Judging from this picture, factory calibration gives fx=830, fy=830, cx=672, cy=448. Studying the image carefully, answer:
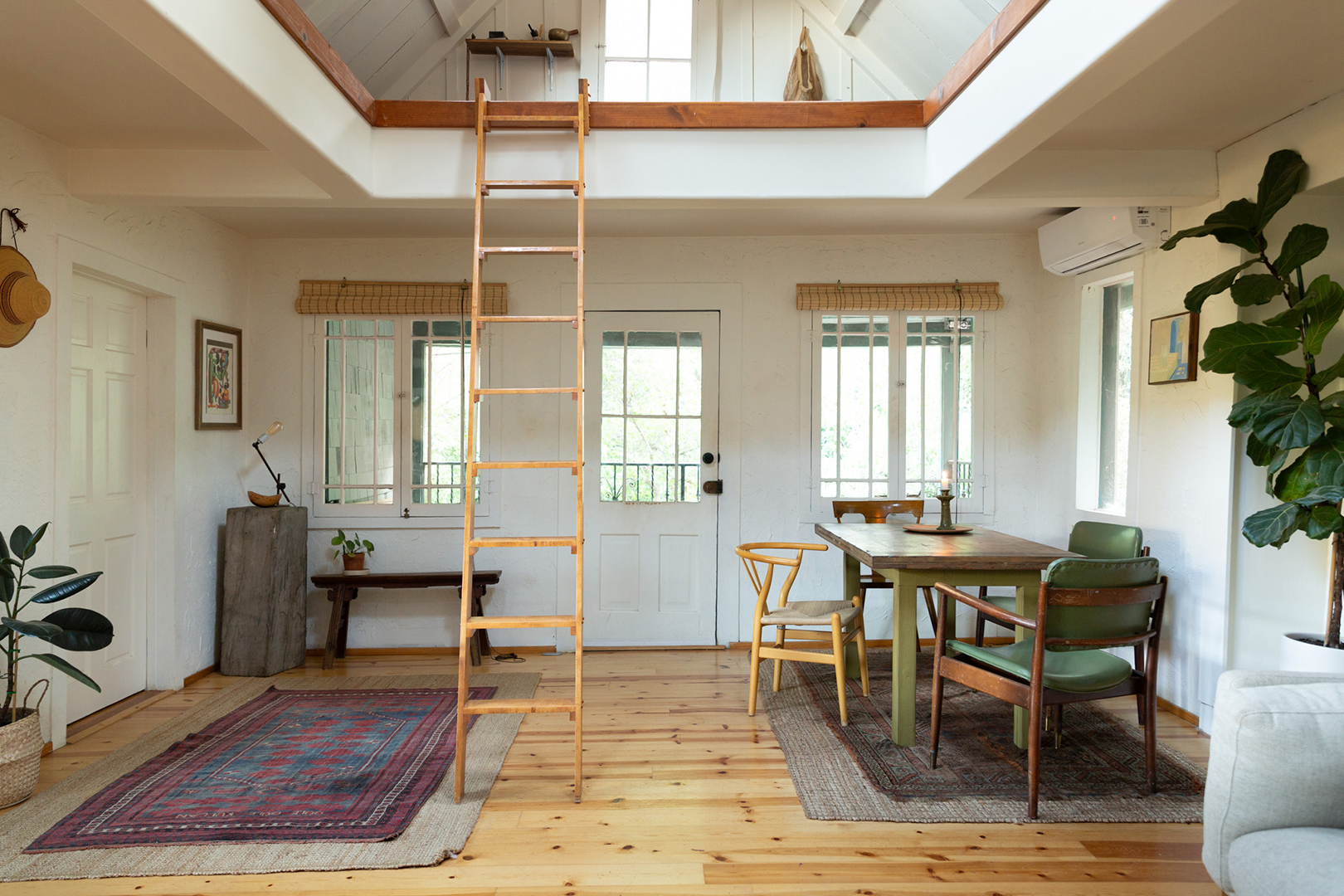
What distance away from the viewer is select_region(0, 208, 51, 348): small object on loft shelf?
3.16m

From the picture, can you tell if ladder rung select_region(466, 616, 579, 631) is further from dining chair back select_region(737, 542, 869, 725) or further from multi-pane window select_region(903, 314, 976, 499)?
multi-pane window select_region(903, 314, 976, 499)

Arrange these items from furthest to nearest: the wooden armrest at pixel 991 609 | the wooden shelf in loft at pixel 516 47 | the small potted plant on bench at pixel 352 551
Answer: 1. the small potted plant on bench at pixel 352 551
2. the wooden shelf in loft at pixel 516 47
3. the wooden armrest at pixel 991 609

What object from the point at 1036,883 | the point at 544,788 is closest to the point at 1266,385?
the point at 1036,883

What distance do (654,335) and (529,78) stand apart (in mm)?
1634

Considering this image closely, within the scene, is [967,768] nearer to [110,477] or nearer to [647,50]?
[647,50]

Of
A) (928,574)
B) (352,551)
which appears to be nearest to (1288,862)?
(928,574)

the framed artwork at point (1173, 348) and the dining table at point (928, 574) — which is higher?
the framed artwork at point (1173, 348)

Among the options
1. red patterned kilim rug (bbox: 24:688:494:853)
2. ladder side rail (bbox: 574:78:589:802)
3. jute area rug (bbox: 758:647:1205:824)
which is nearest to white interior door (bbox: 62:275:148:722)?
red patterned kilim rug (bbox: 24:688:494:853)

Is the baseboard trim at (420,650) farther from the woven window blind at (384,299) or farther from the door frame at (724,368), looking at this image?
the woven window blind at (384,299)

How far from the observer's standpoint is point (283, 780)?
10.2 feet

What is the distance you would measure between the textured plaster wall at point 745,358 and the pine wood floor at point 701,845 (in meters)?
1.79

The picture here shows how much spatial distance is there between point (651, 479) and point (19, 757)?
131 inches

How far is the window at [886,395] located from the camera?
5246 mm

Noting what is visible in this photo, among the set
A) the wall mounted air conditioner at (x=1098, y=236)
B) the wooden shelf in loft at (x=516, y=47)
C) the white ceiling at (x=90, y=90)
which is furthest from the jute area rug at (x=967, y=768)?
the wooden shelf in loft at (x=516, y=47)
